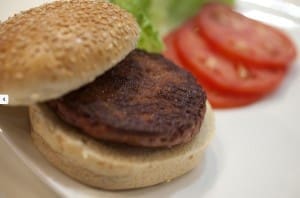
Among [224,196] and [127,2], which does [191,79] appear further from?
[127,2]

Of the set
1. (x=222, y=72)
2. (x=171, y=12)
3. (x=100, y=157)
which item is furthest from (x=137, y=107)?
(x=171, y=12)

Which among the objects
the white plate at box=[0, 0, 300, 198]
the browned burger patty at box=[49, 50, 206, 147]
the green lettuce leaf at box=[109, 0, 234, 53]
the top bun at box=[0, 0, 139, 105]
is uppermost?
the top bun at box=[0, 0, 139, 105]

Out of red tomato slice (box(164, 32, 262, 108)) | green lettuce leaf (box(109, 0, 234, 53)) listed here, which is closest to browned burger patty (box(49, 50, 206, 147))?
red tomato slice (box(164, 32, 262, 108))

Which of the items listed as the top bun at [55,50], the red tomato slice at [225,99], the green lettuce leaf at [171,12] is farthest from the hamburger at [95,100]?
the green lettuce leaf at [171,12]

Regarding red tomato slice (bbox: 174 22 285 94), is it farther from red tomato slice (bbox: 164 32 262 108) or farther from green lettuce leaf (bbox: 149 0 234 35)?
green lettuce leaf (bbox: 149 0 234 35)

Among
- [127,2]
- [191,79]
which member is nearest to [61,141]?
[191,79]
